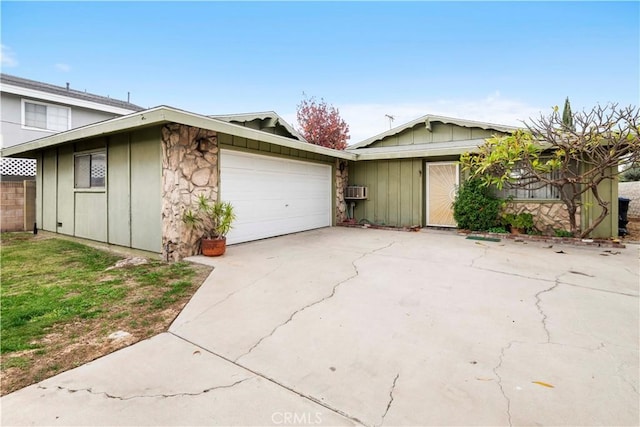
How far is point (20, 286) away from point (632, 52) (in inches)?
578

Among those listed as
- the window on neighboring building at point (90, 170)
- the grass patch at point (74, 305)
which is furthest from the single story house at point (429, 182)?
the window on neighboring building at point (90, 170)

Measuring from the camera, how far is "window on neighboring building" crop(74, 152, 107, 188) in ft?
21.2

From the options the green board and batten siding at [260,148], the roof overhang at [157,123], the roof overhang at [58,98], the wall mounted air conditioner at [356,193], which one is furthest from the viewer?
the roof overhang at [58,98]

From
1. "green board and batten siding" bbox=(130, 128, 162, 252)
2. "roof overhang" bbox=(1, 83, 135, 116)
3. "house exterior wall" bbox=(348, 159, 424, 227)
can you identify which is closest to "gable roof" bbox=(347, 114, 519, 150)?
"house exterior wall" bbox=(348, 159, 424, 227)

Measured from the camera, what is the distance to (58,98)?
41.3 feet

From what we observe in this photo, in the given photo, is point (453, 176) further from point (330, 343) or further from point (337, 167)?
point (330, 343)


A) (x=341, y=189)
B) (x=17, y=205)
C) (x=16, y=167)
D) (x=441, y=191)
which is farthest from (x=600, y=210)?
(x=16, y=167)

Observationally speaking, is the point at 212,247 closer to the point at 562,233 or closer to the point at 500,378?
the point at 500,378

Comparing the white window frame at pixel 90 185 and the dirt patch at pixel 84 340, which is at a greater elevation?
the white window frame at pixel 90 185

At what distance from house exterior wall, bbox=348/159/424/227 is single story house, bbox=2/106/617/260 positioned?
0.03 metres

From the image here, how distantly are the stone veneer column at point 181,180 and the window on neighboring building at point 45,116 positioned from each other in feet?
38.3

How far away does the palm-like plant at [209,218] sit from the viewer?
5.43m

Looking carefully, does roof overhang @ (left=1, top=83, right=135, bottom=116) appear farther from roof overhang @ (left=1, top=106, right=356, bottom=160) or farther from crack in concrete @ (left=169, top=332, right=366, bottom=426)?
crack in concrete @ (left=169, top=332, right=366, bottom=426)

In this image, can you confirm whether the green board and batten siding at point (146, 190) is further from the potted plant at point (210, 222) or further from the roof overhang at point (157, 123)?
the potted plant at point (210, 222)
